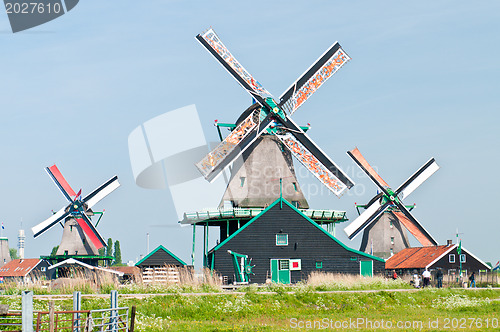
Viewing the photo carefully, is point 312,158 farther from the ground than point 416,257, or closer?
farther from the ground

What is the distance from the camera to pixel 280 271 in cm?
4559

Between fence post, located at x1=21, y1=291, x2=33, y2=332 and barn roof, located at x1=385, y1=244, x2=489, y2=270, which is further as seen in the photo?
barn roof, located at x1=385, y1=244, x2=489, y2=270

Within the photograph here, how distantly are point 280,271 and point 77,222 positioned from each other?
34260 millimetres

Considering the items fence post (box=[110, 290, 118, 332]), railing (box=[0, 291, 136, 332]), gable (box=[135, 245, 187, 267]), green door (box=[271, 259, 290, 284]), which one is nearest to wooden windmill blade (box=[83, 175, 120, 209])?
gable (box=[135, 245, 187, 267])

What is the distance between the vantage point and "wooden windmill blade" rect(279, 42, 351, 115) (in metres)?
50.1

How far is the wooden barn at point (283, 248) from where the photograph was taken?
45.2 m

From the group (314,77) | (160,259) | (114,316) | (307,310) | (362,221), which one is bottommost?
(307,310)

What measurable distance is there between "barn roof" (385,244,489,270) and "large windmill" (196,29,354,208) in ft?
37.3

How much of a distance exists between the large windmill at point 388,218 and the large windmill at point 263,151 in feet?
53.8

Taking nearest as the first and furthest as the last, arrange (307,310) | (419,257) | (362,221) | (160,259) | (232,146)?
(307,310) < (232,146) < (160,259) < (419,257) < (362,221)

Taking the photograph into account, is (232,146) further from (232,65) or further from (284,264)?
(284,264)

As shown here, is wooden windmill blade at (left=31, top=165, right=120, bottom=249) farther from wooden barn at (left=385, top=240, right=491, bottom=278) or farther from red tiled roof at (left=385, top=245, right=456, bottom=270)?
wooden barn at (left=385, top=240, right=491, bottom=278)

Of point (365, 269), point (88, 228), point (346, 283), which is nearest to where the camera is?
point (346, 283)

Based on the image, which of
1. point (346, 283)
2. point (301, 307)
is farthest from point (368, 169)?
point (301, 307)
